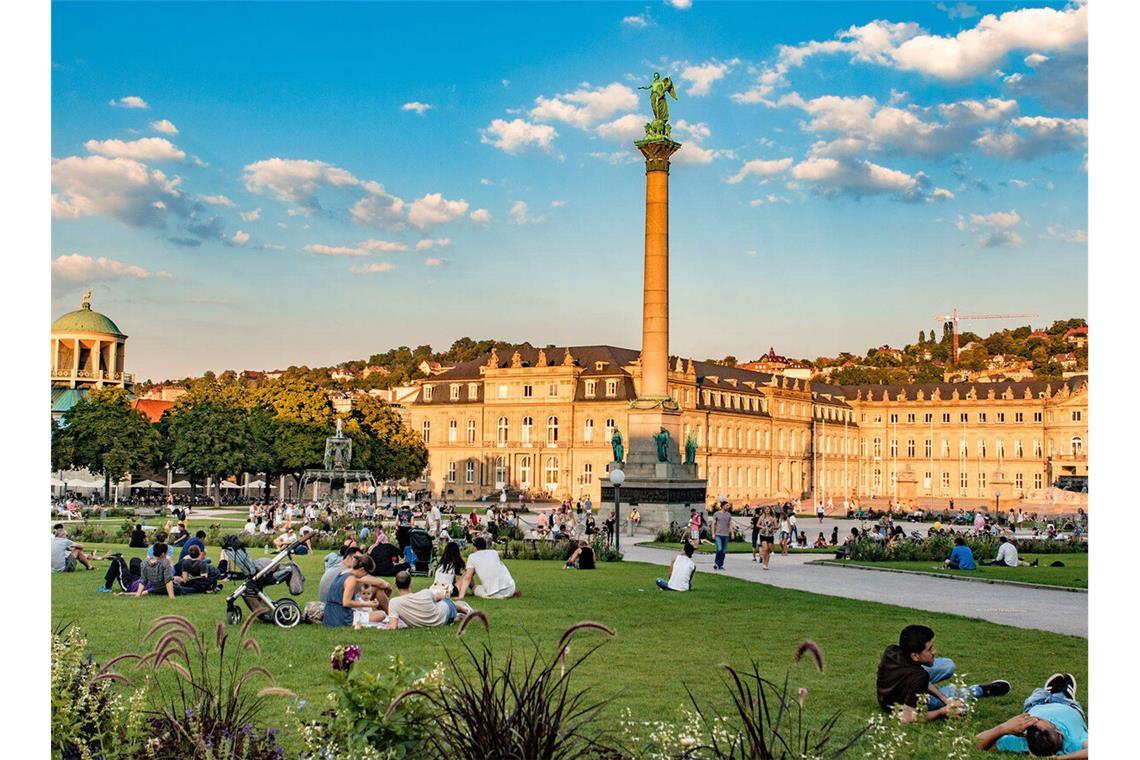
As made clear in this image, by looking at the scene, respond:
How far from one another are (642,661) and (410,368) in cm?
A: 15167

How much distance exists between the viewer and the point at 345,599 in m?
14.6

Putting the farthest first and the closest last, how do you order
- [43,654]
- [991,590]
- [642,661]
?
[991,590]
[642,661]
[43,654]

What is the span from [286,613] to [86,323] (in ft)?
255

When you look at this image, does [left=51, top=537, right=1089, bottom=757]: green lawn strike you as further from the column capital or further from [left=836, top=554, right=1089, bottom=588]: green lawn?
the column capital

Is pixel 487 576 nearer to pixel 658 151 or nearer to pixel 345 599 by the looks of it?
pixel 345 599

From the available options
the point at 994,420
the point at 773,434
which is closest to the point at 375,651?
the point at 773,434

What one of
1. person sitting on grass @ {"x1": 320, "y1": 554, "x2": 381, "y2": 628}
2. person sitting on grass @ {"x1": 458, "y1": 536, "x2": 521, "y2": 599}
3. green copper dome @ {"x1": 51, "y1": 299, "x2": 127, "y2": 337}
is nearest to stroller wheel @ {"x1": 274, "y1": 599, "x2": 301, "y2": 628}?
person sitting on grass @ {"x1": 320, "y1": 554, "x2": 381, "y2": 628}

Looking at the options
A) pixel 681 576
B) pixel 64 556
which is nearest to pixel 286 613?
pixel 681 576

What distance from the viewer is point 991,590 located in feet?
74.4

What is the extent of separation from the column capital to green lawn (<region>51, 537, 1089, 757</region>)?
2712cm

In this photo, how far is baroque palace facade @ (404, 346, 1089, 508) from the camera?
97.8 m

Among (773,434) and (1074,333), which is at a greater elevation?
(1074,333)

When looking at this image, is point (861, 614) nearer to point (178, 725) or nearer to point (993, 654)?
point (993, 654)

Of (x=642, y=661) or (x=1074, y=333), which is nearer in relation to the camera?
(x=642, y=661)
